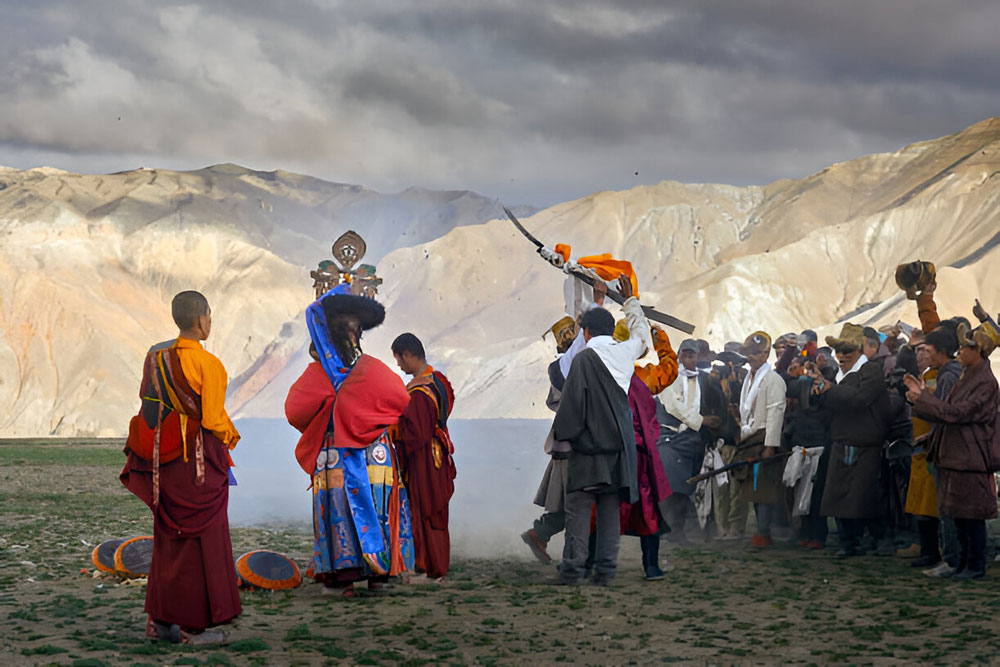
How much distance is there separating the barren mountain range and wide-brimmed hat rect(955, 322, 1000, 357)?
3263cm

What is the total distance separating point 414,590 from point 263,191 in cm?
9393

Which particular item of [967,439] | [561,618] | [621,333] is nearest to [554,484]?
[621,333]

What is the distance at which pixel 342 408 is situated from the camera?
768 cm

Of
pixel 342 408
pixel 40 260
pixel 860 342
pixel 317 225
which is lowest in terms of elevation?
pixel 342 408

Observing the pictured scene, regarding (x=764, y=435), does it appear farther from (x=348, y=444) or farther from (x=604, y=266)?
(x=348, y=444)

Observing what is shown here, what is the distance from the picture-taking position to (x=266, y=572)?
7.86 m

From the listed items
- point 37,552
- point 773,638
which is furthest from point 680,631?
point 37,552

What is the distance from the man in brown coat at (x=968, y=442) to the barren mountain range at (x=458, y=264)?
1282 inches

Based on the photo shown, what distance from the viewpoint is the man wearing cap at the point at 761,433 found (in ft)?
34.2

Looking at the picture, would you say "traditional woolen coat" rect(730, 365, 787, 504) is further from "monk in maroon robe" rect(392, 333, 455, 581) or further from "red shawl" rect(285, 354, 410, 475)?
"red shawl" rect(285, 354, 410, 475)

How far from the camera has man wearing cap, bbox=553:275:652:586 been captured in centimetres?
792

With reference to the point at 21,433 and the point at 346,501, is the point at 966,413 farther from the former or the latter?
the point at 21,433

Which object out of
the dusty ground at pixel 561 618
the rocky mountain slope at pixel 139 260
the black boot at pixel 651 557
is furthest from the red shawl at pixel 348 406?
the rocky mountain slope at pixel 139 260

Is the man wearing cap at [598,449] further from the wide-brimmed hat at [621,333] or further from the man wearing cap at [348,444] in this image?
the man wearing cap at [348,444]
